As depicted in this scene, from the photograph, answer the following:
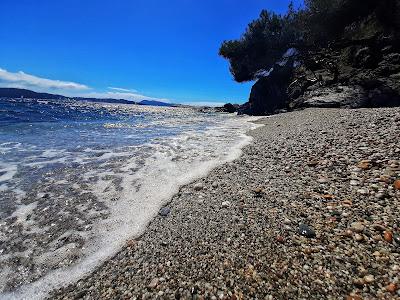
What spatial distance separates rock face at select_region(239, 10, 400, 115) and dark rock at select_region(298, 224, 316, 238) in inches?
737

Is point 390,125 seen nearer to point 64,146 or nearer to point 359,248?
point 359,248

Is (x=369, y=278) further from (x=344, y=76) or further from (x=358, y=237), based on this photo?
(x=344, y=76)

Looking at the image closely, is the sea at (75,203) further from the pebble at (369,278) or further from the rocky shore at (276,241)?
the pebble at (369,278)

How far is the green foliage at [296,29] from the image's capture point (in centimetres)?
2878

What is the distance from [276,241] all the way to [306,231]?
20.0 inches

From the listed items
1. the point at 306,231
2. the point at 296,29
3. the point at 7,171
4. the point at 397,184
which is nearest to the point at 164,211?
the point at 306,231

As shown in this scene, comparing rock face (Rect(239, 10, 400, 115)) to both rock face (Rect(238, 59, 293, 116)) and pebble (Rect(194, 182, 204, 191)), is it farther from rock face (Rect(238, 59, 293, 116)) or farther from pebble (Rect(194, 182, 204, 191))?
pebble (Rect(194, 182, 204, 191))

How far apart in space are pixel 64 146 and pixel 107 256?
10.7 meters

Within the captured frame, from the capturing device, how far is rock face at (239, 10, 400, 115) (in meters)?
20.1

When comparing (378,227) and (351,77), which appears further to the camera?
(351,77)

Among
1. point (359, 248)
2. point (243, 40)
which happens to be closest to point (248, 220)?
point (359, 248)

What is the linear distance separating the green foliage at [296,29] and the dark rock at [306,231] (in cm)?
2912

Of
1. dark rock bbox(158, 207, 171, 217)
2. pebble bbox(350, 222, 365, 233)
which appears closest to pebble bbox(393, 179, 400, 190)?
pebble bbox(350, 222, 365, 233)

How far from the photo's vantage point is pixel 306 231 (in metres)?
3.95
